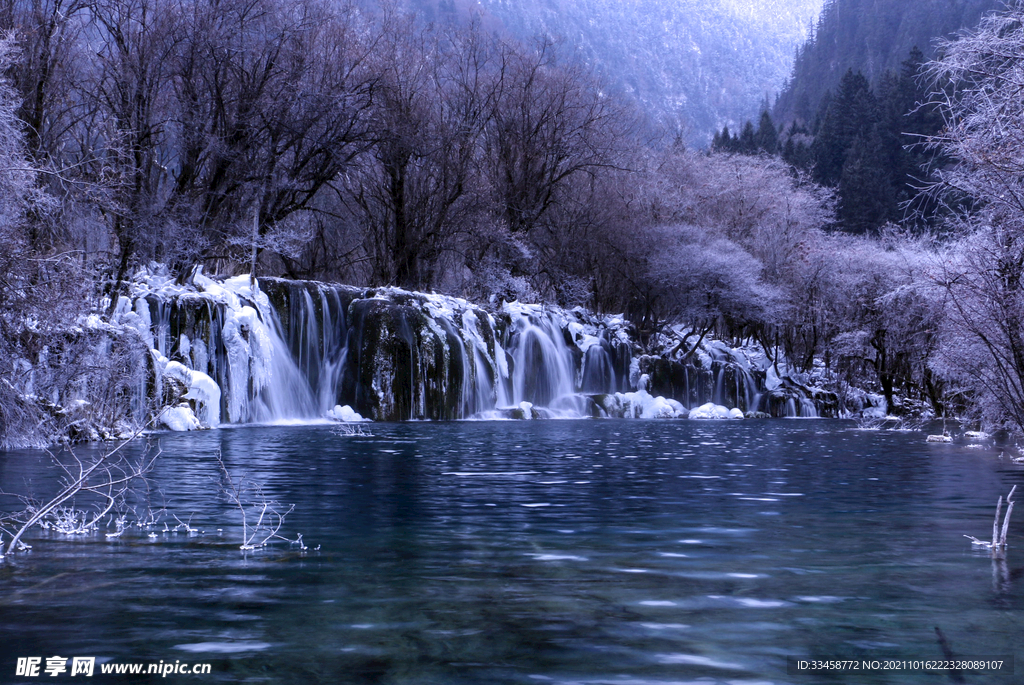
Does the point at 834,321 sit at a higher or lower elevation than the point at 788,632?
higher

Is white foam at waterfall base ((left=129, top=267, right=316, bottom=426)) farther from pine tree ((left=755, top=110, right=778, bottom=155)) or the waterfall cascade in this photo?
pine tree ((left=755, top=110, right=778, bottom=155))

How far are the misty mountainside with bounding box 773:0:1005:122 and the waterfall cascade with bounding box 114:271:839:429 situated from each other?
79.5 m

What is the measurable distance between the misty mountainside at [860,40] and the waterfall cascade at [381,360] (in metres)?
79.5

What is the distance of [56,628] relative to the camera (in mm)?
4328

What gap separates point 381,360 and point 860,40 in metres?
129

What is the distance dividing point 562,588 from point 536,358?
99.0 feet

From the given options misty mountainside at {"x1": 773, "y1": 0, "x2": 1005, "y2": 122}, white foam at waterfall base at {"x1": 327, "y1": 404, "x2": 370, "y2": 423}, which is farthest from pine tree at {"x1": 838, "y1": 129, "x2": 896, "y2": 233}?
white foam at waterfall base at {"x1": 327, "y1": 404, "x2": 370, "y2": 423}

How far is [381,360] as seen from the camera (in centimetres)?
2822

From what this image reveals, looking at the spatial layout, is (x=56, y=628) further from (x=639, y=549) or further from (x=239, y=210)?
(x=239, y=210)

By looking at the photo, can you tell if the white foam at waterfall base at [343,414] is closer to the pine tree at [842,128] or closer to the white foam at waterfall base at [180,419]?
the white foam at waterfall base at [180,419]

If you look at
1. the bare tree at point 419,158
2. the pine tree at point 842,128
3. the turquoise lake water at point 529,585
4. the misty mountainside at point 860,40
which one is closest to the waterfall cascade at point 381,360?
the bare tree at point 419,158

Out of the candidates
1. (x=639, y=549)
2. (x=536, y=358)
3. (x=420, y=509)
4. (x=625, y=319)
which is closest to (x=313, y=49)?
(x=536, y=358)

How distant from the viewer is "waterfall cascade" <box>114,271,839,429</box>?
23125 mm

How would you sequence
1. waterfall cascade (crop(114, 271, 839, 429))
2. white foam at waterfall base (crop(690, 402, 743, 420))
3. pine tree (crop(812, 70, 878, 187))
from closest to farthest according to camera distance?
1. waterfall cascade (crop(114, 271, 839, 429))
2. white foam at waterfall base (crop(690, 402, 743, 420))
3. pine tree (crop(812, 70, 878, 187))
